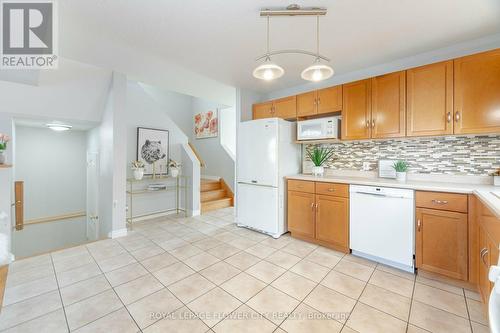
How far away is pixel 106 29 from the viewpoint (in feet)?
7.15

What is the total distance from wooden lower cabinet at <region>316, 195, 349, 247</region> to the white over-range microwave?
86 centimetres

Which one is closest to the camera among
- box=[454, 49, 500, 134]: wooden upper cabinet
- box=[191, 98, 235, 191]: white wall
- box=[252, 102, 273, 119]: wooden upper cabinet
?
box=[454, 49, 500, 134]: wooden upper cabinet

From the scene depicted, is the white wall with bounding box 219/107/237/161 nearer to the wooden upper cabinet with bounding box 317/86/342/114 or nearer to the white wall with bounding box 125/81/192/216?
the white wall with bounding box 125/81/192/216

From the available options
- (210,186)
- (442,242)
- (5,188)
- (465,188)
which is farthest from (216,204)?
(465,188)

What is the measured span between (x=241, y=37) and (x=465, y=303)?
3.23m

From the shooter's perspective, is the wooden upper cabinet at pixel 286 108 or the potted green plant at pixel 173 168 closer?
the wooden upper cabinet at pixel 286 108

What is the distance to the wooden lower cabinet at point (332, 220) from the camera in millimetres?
2581

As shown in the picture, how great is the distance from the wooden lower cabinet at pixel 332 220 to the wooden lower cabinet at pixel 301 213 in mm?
90

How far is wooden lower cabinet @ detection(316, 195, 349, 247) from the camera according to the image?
2.58 metres

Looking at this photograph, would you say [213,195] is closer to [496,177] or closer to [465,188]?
[465,188]

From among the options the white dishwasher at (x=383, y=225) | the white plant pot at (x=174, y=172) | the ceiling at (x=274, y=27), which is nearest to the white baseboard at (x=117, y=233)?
the white plant pot at (x=174, y=172)

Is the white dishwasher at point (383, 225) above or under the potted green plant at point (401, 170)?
under

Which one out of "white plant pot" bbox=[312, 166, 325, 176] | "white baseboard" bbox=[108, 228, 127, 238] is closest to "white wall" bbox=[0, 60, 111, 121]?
"white baseboard" bbox=[108, 228, 127, 238]

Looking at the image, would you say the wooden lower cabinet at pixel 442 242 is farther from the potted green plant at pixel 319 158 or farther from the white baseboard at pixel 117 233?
the white baseboard at pixel 117 233
